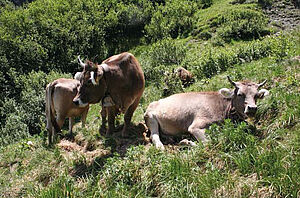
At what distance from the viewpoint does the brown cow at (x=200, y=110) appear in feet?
20.0

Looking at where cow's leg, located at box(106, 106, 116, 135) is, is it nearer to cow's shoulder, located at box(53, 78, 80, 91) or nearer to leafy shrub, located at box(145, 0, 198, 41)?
cow's shoulder, located at box(53, 78, 80, 91)

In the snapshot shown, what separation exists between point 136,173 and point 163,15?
1292 inches

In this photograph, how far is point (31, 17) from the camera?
94.0ft

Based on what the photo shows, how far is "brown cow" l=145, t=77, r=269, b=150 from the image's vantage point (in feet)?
20.0

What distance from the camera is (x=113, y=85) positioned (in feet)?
21.7

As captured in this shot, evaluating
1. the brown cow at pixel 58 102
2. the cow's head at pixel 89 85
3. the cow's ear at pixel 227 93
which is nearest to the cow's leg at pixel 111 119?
the cow's head at pixel 89 85

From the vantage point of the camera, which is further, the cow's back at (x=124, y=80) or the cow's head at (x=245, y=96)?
the cow's back at (x=124, y=80)

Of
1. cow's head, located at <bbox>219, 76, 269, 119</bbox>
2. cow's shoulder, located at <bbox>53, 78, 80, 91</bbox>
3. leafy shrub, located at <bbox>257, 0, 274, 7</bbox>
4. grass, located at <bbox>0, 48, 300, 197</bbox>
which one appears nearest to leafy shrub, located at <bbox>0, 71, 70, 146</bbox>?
cow's shoulder, located at <bbox>53, 78, 80, 91</bbox>

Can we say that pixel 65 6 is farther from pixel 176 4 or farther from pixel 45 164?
pixel 45 164

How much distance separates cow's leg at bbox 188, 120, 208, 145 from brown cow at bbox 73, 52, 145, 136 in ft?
6.04

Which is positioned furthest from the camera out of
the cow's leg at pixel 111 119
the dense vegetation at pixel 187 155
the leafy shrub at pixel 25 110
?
the leafy shrub at pixel 25 110

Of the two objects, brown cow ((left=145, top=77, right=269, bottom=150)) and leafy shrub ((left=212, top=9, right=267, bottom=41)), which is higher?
brown cow ((left=145, top=77, right=269, bottom=150))

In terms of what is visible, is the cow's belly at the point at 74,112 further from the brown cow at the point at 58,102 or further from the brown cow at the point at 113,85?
the brown cow at the point at 113,85

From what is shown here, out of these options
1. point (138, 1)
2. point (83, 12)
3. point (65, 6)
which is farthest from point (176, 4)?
point (65, 6)
